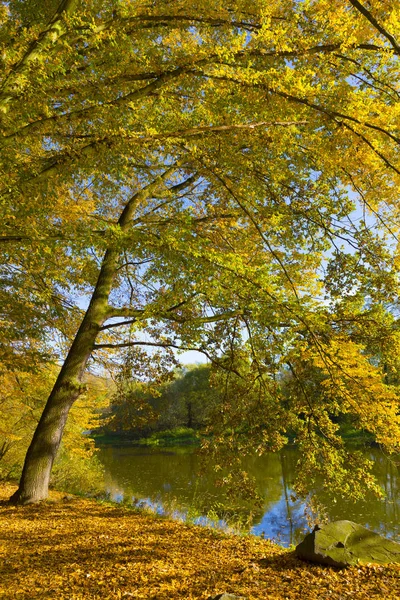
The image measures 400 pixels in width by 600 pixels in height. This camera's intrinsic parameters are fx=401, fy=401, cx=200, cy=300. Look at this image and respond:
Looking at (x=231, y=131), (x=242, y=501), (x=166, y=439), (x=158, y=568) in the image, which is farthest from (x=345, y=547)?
(x=166, y=439)

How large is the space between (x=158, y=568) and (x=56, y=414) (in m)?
4.28

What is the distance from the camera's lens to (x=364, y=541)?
13.7 ft

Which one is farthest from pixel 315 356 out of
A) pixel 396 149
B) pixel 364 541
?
pixel 396 149

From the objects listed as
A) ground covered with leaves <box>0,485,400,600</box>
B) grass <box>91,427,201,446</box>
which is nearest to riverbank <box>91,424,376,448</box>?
grass <box>91,427,201,446</box>

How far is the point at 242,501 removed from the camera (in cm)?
944

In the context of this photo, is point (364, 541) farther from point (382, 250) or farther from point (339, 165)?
point (339, 165)

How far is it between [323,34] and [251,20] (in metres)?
1.28

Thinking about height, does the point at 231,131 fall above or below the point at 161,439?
above

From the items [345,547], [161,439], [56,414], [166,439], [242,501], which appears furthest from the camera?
[166,439]

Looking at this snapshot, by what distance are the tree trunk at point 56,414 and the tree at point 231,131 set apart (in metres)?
2.32

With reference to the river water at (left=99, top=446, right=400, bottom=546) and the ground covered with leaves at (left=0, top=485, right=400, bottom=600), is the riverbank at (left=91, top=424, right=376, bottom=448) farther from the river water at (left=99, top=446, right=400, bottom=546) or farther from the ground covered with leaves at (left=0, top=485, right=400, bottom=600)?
the ground covered with leaves at (left=0, top=485, right=400, bottom=600)

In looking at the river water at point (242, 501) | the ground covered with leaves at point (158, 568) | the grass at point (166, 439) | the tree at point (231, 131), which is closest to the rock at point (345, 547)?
the ground covered with leaves at point (158, 568)

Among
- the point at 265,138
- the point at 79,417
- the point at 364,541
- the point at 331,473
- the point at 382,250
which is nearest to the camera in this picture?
the point at 364,541

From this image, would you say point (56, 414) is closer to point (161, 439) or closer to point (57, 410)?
point (57, 410)
